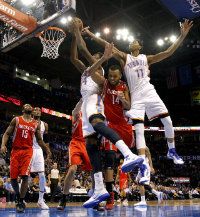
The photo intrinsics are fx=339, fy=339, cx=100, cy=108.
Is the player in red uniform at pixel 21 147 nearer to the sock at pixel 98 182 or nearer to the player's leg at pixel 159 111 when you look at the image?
the sock at pixel 98 182

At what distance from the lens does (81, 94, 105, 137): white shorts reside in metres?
4.13

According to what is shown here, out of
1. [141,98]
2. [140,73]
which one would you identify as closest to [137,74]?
[140,73]

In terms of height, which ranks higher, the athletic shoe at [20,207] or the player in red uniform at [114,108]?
the player in red uniform at [114,108]

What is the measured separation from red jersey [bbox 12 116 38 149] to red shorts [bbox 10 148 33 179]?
0.09 m

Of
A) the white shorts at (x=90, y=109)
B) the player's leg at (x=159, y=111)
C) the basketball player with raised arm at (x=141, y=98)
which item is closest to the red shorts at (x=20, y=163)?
the white shorts at (x=90, y=109)

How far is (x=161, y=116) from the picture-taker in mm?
4910

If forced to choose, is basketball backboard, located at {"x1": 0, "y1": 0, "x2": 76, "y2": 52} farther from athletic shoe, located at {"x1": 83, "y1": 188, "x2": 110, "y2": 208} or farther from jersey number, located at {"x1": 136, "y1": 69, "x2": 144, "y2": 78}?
athletic shoe, located at {"x1": 83, "y1": 188, "x2": 110, "y2": 208}

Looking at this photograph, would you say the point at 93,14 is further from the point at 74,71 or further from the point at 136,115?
the point at 136,115

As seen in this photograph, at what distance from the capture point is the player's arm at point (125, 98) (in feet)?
15.0

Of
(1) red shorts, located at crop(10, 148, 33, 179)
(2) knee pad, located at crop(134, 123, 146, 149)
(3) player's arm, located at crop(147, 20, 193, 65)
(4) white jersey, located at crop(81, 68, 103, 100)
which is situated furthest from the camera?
(1) red shorts, located at crop(10, 148, 33, 179)

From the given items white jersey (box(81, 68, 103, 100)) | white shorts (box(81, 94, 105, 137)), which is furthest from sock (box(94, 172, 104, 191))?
white jersey (box(81, 68, 103, 100))

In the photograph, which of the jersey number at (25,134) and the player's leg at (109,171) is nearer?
the player's leg at (109,171)

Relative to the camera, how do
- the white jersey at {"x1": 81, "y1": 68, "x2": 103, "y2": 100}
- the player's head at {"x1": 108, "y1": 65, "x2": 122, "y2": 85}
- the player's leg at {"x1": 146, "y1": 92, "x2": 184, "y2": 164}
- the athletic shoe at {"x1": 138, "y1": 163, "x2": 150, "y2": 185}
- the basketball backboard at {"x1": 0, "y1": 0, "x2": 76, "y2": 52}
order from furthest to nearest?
the basketball backboard at {"x1": 0, "y1": 0, "x2": 76, "y2": 52} → the player's leg at {"x1": 146, "y1": 92, "x2": 184, "y2": 164} → the white jersey at {"x1": 81, "y1": 68, "x2": 103, "y2": 100} → the player's head at {"x1": 108, "y1": 65, "x2": 122, "y2": 85} → the athletic shoe at {"x1": 138, "y1": 163, "x2": 150, "y2": 185}

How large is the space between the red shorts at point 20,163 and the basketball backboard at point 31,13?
11.7ft
